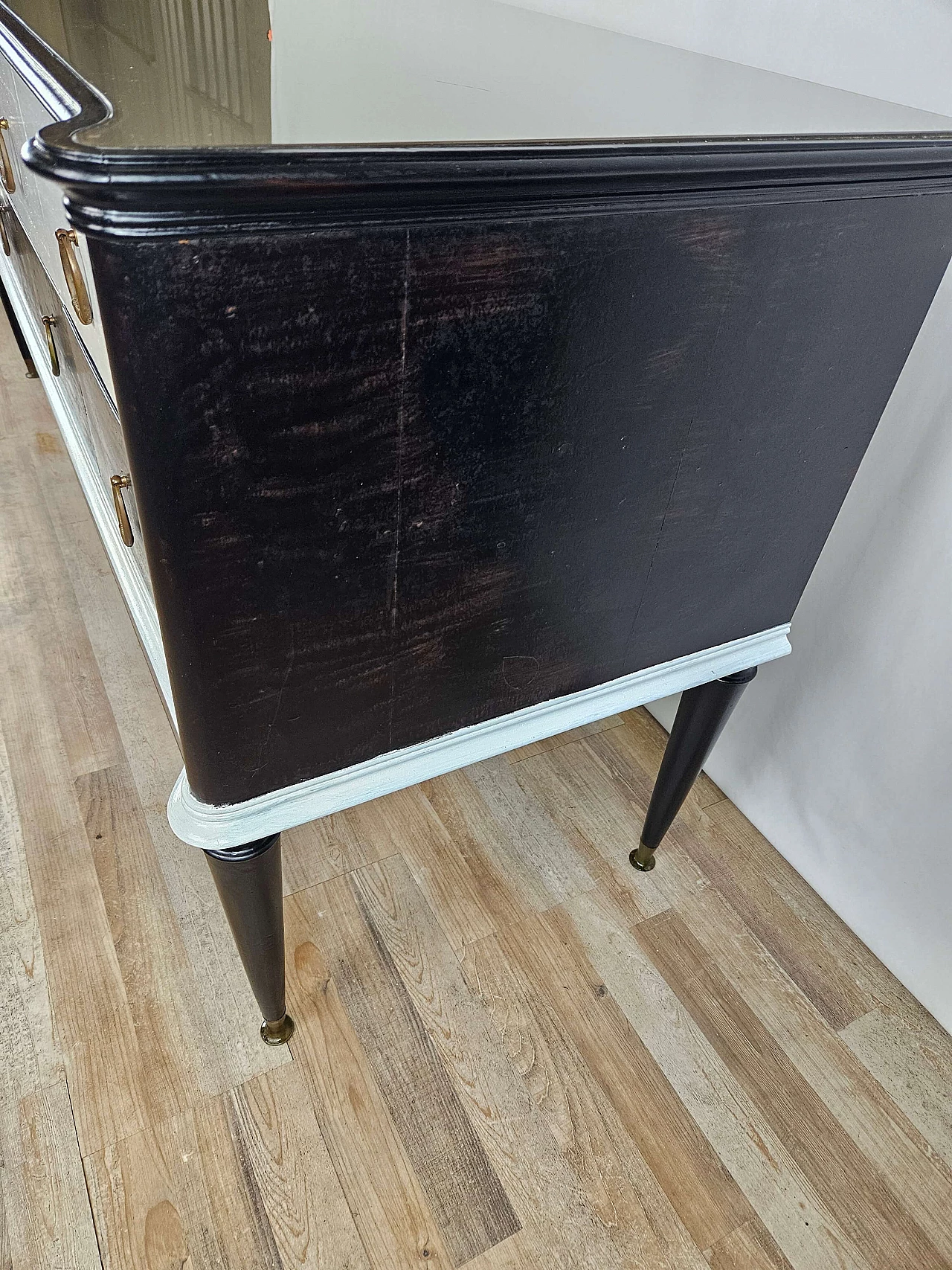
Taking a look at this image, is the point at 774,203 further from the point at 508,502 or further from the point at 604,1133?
the point at 604,1133

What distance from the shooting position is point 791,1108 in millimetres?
875

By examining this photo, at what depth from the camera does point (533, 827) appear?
1105 millimetres

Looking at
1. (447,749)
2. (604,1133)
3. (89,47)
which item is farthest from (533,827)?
(89,47)

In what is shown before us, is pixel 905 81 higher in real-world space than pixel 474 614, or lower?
higher

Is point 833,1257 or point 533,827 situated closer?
point 833,1257

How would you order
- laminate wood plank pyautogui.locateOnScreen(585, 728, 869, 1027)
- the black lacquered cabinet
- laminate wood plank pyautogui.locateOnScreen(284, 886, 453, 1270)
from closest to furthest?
the black lacquered cabinet
laminate wood plank pyautogui.locateOnScreen(284, 886, 453, 1270)
laminate wood plank pyautogui.locateOnScreen(585, 728, 869, 1027)

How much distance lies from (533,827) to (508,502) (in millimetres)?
655

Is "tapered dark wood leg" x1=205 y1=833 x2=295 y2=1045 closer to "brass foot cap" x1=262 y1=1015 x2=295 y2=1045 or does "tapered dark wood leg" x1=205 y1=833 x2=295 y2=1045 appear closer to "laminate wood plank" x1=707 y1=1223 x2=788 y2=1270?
"brass foot cap" x1=262 y1=1015 x2=295 y2=1045

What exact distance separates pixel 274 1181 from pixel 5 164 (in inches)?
39.3

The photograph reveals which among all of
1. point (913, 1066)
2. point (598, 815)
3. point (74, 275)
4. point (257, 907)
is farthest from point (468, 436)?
point (913, 1066)

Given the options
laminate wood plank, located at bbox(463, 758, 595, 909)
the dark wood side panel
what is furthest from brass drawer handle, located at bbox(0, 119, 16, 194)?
laminate wood plank, located at bbox(463, 758, 595, 909)

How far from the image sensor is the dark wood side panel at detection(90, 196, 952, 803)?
0.41 m

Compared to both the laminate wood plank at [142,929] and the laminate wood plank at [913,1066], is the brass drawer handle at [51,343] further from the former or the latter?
the laminate wood plank at [913,1066]

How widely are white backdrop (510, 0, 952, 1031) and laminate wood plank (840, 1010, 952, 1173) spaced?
0.14 feet
